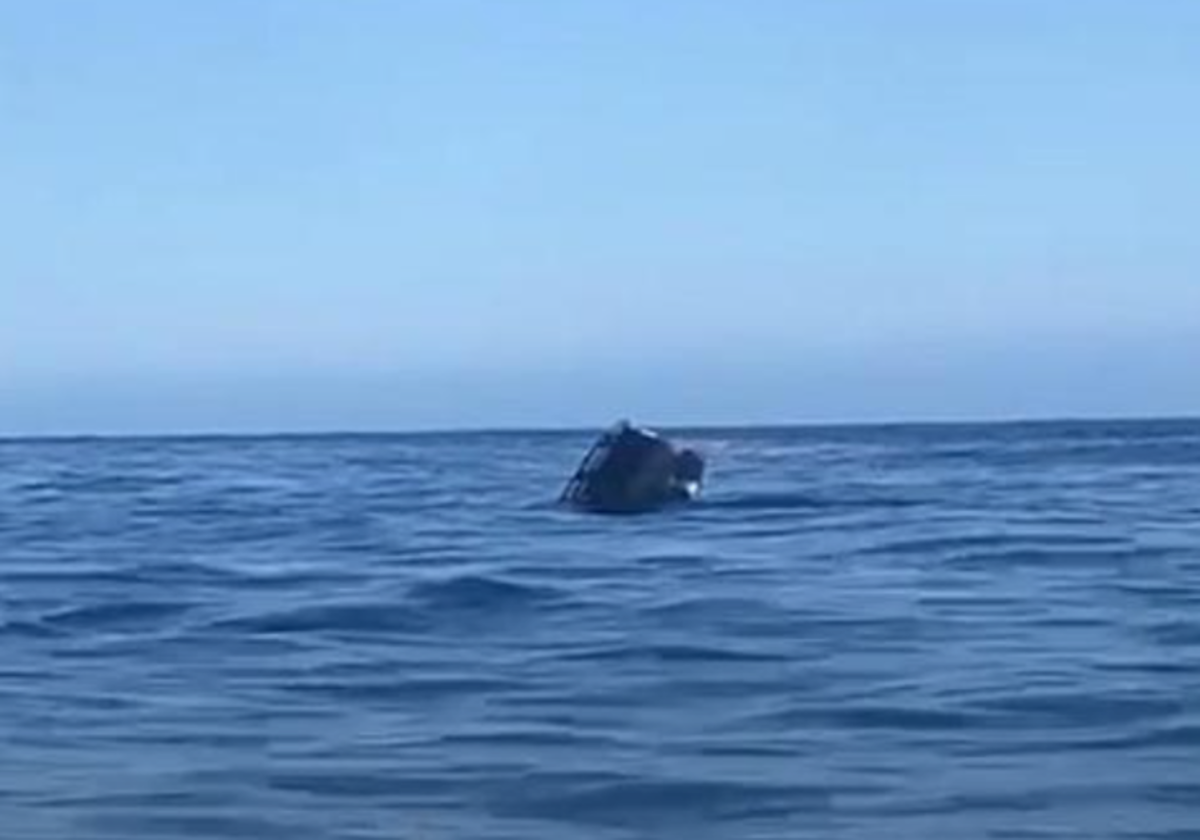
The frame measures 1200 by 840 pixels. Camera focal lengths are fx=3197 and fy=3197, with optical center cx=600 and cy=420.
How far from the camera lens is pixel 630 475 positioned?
1476 inches

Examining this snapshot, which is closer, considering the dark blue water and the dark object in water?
the dark blue water

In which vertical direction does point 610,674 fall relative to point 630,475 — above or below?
below

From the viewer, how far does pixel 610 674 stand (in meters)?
19.7

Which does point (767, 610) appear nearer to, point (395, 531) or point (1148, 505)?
point (395, 531)

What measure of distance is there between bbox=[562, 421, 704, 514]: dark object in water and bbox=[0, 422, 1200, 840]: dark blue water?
48 cm

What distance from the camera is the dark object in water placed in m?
37.2

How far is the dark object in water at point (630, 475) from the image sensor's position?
3716 cm

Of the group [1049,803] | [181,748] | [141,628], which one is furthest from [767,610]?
[1049,803]

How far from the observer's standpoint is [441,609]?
987 inches

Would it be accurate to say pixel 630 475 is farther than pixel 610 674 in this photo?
Yes

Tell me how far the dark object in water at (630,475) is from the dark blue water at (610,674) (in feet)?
1.58

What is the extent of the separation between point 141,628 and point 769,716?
773 centimetres

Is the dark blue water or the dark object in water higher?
the dark object in water

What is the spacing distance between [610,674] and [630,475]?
17.8 meters
